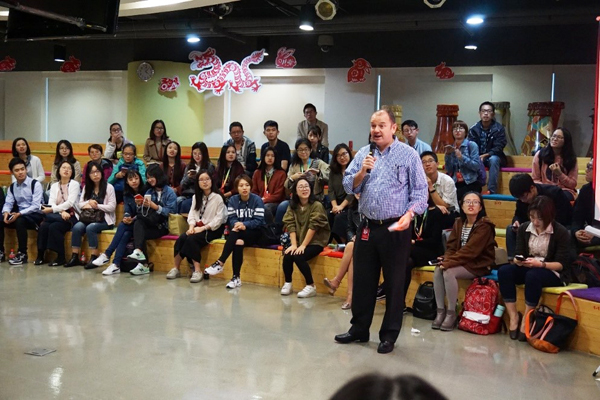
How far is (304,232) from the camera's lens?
6125mm

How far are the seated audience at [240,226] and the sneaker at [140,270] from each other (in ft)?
2.63

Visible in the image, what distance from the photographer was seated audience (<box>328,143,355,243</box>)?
6.40 meters

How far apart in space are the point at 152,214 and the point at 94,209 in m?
0.86

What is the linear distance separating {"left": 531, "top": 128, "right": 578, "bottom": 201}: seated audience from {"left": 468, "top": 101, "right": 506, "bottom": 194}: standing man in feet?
3.68

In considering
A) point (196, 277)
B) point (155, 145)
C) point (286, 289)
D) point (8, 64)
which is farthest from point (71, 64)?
point (286, 289)

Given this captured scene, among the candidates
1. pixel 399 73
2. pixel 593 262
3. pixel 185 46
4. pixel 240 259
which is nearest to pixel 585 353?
pixel 593 262

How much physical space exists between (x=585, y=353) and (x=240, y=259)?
3.18m

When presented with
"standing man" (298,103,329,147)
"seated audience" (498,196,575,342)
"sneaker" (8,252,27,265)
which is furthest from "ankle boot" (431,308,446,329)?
"sneaker" (8,252,27,265)

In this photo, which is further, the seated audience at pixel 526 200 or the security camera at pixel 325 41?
the security camera at pixel 325 41

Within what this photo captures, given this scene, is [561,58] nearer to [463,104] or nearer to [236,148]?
[463,104]

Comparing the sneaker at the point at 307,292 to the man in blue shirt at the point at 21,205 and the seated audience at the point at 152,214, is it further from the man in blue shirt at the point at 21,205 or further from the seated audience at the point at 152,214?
the man in blue shirt at the point at 21,205

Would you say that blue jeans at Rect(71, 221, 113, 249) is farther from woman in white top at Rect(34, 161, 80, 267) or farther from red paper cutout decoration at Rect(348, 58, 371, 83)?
red paper cutout decoration at Rect(348, 58, 371, 83)

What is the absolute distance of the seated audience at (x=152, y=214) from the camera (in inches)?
276

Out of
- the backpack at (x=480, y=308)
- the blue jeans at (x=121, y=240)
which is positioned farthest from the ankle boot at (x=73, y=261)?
the backpack at (x=480, y=308)
